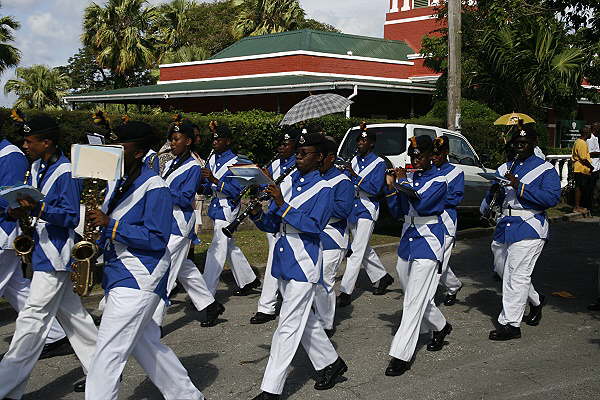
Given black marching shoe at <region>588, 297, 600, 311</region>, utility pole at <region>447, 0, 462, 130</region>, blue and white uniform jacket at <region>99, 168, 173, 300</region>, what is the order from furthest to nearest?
1. utility pole at <region>447, 0, 462, 130</region>
2. black marching shoe at <region>588, 297, 600, 311</region>
3. blue and white uniform jacket at <region>99, 168, 173, 300</region>

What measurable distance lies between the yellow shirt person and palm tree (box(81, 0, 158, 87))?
81.3 feet

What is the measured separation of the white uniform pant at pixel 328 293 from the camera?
7.36 m

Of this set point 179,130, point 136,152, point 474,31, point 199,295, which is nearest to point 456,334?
point 199,295

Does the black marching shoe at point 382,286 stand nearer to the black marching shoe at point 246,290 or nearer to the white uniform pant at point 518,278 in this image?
the black marching shoe at point 246,290

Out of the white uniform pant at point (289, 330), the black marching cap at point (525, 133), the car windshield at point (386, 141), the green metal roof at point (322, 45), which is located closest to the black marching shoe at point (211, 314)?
the white uniform pant at point (289, 330)

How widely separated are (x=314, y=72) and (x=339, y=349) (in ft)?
64.0

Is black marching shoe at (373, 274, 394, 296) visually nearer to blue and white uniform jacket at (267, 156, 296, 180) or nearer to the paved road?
the paved road

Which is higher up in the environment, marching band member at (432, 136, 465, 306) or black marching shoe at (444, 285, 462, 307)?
marching band member at (432, 136, 465, 306)

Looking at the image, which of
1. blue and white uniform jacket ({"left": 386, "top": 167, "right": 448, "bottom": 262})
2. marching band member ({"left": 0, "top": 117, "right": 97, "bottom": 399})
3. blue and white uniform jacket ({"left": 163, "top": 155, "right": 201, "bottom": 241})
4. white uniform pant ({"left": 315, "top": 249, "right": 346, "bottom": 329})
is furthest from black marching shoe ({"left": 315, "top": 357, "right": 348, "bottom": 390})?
blue and white uniform jacket ({"left": 163, "top": 155, "right": 201, "bottom": 241})

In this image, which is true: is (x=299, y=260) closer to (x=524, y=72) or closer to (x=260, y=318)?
(x=260, y=318)

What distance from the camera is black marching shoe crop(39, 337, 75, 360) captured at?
269 inches

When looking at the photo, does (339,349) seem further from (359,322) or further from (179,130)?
(179,130)

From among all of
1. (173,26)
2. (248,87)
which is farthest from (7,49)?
(173,26)

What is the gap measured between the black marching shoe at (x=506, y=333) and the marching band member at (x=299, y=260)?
2141 millimetres
